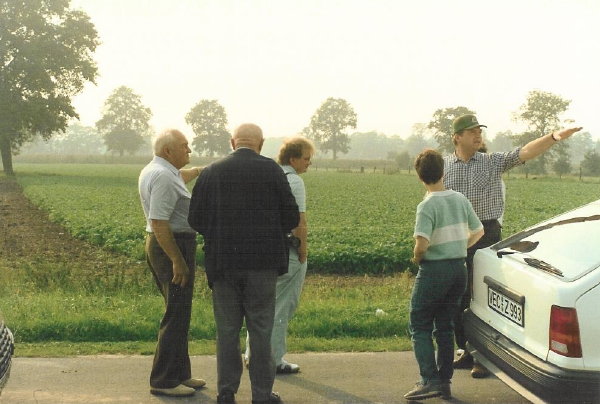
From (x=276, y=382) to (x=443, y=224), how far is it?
1720 millimetres

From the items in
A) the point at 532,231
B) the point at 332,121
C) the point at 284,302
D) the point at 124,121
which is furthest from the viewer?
the point at 332,121

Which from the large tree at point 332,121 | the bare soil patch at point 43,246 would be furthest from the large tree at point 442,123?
the bare soil patch at point 43,246

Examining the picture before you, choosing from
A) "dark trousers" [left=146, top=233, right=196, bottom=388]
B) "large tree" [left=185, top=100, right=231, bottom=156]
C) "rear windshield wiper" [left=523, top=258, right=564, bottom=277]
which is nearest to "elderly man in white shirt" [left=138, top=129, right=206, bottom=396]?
"dark trousers" [left=146, top=233, right=196, bottom=388]

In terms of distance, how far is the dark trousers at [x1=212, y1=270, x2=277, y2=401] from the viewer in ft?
15.1

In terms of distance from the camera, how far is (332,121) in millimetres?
158000

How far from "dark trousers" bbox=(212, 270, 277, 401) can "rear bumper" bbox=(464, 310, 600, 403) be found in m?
1.46

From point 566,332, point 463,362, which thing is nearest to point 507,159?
point 463,362

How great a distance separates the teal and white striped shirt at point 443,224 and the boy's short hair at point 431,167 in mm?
107

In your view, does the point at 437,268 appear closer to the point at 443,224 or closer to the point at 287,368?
the point at 443,224

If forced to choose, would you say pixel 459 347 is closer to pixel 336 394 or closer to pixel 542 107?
pixel 336 394

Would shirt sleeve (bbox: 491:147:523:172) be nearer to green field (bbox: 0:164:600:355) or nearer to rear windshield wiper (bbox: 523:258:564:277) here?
rear windshield wiper (bbox: 523:258:564:277)

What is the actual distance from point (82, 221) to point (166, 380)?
53.1ft

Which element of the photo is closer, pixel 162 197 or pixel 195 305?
pixel 162 197

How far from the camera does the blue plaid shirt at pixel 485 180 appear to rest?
5.78m
